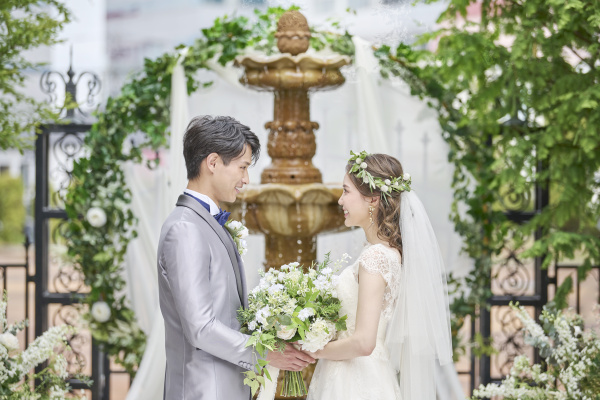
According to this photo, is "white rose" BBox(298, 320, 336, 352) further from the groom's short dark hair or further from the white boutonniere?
the groom's short dark hair

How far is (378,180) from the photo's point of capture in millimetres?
3010

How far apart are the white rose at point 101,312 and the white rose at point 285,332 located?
9.33ft

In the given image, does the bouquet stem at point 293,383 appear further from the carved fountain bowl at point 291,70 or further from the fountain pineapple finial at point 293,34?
the fountain pineapple finial at point 293,34

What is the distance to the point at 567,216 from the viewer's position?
458cm

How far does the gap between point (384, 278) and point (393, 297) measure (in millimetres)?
160

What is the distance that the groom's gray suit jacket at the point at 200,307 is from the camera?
2.42 meters

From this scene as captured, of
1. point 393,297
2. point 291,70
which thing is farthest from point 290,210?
point 393,297

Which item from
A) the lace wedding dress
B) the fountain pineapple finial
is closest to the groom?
the lace wedding dress

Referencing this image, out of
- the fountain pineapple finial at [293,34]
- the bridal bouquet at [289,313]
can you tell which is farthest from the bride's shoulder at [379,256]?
the fountain pineapple finial at [293,34]

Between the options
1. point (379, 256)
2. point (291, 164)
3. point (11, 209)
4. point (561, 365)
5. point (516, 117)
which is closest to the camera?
point (379, 256)

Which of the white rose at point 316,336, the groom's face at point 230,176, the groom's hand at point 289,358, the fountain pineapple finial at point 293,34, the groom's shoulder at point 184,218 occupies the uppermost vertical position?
the fountain pineapple finial at point 293,34

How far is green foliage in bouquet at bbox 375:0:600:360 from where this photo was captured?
14.5 feet

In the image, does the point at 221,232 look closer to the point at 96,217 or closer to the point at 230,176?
the point at 230,176

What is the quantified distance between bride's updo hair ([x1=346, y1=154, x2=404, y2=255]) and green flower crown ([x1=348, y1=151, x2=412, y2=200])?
0.06 feet
